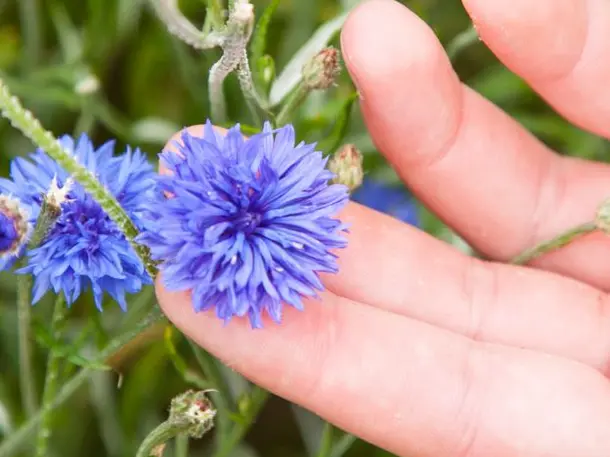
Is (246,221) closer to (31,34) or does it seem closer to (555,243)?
(555,243)

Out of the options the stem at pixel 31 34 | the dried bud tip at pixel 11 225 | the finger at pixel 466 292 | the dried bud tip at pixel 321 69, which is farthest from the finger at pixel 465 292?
the stem at pixel 31 34

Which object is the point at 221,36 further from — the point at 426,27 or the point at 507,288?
the point at 507,288

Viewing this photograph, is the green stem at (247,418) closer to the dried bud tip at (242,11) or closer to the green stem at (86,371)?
the green stem at (86,371)

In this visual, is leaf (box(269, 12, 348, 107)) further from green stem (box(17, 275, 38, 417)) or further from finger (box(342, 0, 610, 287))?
green stem (box(17, 275, 38, 417))

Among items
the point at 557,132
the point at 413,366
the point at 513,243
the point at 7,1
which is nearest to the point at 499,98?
the point at 557,132

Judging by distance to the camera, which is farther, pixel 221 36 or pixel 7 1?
pixel 7 1

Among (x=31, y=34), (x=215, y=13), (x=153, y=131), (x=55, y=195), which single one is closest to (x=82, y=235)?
(x=55, y=195)
